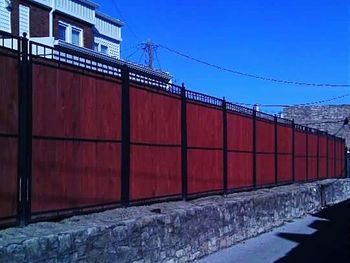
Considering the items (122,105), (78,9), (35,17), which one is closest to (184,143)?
(122,105)

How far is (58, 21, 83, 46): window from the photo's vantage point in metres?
26.6

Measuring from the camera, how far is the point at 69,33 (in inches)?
1062

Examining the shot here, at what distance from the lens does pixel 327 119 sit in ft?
181

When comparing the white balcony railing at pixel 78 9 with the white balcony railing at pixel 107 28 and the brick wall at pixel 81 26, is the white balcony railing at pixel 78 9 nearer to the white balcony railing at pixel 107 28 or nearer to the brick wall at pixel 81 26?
the brick wall at pixel 81 26

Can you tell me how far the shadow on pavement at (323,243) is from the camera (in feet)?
35.6

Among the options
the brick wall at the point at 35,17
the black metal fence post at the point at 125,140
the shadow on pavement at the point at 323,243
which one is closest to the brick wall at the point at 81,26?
the brick wall at the point at 35,17

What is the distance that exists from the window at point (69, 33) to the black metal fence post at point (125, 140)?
1815 cm

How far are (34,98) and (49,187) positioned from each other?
1.08 m

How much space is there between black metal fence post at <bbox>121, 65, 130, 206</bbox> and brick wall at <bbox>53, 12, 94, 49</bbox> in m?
17.6

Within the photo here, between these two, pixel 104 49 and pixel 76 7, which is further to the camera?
pixel 104 49

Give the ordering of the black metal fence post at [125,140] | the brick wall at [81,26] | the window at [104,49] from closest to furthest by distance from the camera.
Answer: the black metal fence post at [125,140], the brick wall at [81,26], the window at [104,49]

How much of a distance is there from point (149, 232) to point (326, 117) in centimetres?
4936

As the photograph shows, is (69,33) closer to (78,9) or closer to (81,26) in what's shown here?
(81,26)

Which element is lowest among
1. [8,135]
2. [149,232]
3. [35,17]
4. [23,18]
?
[149,232]
